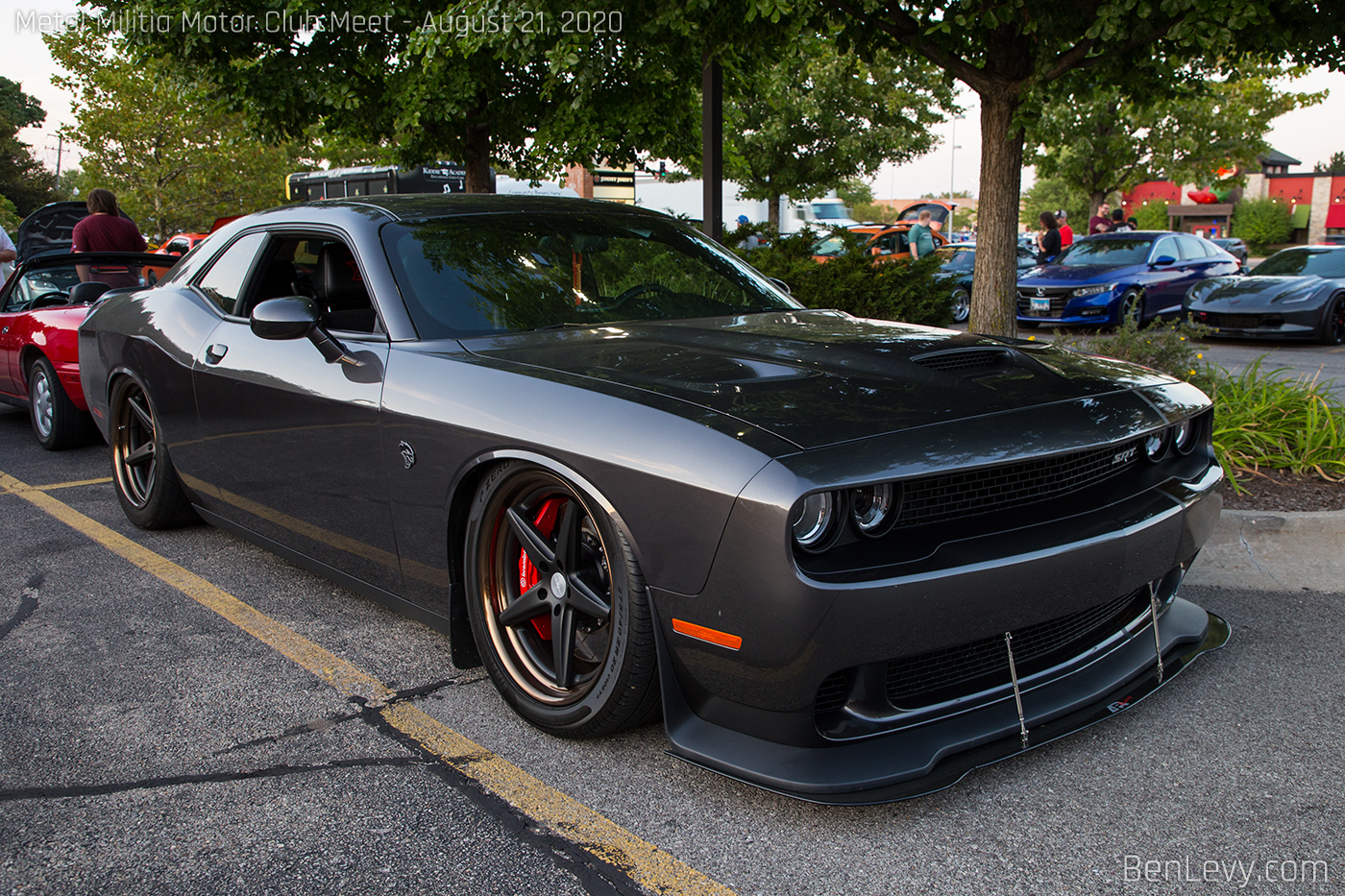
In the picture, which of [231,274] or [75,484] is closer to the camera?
[231,274]

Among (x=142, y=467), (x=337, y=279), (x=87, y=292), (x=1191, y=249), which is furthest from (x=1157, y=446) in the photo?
(x=1191, y=249)

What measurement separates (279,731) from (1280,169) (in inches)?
3054

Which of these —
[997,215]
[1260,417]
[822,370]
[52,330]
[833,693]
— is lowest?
[833,693]

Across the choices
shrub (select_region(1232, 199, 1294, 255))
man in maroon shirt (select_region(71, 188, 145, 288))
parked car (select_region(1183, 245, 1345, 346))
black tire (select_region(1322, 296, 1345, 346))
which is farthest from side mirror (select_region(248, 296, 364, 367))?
shrub (select_region(1232, 199, 1294, 255))

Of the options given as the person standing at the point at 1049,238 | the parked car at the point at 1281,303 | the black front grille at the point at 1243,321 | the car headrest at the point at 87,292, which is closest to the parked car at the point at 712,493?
the car headrest at the point at 87,292

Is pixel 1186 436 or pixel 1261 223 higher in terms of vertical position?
pixel 1261 223

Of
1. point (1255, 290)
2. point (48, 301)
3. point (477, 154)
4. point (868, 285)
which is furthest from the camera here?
point (1255, 290)

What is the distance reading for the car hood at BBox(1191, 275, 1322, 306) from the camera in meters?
11.6

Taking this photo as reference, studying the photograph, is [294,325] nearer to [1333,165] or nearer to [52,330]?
Result: [52,330]

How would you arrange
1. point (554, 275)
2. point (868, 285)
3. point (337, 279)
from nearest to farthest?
point (554, 275)
point (337, 279)
point (868, 285)

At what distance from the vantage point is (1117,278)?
12.9 m

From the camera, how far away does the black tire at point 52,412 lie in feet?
21.6

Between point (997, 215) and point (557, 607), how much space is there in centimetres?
525

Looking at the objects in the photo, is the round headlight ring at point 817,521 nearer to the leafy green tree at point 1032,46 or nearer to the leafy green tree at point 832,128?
the leafy green tree at point 1032,46
